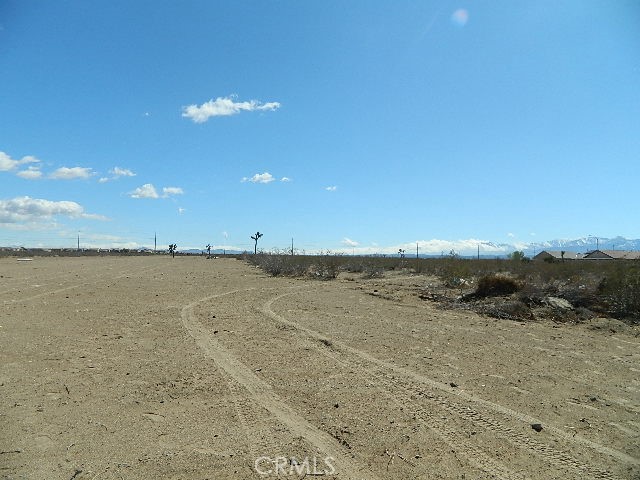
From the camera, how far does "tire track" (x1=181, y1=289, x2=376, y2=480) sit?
4250mm

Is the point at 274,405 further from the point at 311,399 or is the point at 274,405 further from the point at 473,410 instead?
the point at 473,410

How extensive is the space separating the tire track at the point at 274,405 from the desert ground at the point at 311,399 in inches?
1.0

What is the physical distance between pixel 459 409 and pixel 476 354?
126 inches

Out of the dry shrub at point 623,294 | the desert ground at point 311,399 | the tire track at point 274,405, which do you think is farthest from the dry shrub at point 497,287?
the tire track at point 274,405

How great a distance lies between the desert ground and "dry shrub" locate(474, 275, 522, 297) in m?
4.94

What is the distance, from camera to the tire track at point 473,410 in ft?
14.8

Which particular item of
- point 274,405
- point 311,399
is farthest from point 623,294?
point 274,405

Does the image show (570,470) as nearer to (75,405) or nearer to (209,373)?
(209,373)

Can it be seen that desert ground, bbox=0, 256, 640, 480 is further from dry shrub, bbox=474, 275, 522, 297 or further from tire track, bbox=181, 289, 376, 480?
dry shrub, bbox=474, 275, 522, 297

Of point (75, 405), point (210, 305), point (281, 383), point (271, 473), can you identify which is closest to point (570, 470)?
point (271, 473)

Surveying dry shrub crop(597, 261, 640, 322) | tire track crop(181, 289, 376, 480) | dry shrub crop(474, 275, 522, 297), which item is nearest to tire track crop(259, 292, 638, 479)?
tire track crop(181, 289, 376, 480)

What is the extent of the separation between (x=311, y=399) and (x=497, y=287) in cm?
1268

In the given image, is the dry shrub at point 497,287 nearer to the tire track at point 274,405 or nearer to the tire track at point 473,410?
the tire track at point 473,410

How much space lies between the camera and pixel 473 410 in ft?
18.7
